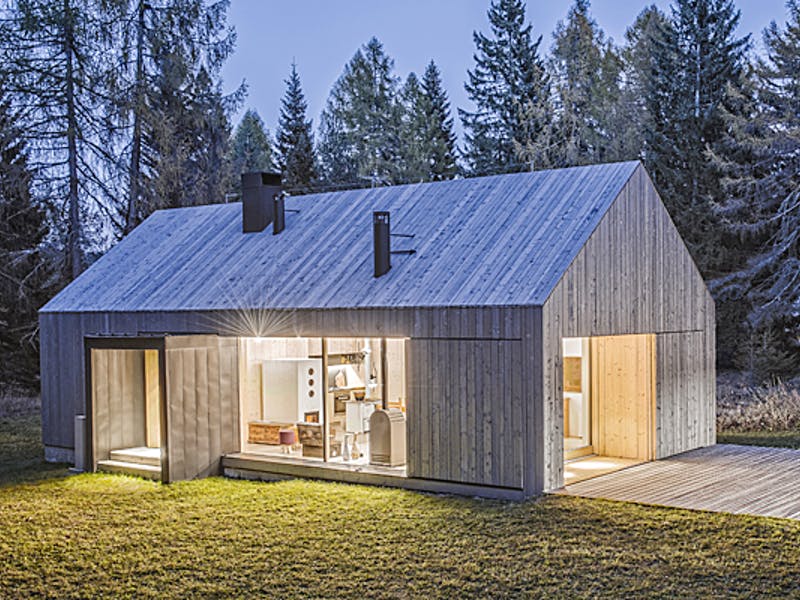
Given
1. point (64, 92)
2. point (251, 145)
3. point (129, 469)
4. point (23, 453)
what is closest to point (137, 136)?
point (64, 92)

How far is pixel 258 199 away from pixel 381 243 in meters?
3.41

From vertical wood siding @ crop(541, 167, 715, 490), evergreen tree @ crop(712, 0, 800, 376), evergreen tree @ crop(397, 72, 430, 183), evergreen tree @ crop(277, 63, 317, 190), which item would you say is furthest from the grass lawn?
evergreen tree @ crop(277, 63, 317, 190)

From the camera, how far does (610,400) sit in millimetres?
12953

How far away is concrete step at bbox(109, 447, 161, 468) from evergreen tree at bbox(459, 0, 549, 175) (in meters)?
16.6

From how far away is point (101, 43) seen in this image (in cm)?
2041

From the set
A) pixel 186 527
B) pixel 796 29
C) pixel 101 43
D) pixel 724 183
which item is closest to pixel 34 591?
pixel 186 527

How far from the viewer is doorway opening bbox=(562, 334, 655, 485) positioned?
41.3 ft

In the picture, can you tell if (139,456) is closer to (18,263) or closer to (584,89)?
(18,263)

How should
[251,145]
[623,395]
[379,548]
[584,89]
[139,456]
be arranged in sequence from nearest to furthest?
[379,548]
[623,395]
[139,456]
[584,89]
[251,145]

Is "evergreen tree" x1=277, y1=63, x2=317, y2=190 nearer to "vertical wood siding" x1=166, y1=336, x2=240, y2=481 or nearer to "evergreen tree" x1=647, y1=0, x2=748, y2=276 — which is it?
"evergreen tree" x1=647, y1=0, x2=748, y2=276

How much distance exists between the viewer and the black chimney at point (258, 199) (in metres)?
14.8

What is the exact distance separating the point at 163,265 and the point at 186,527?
6379mm

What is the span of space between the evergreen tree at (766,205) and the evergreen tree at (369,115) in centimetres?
1150

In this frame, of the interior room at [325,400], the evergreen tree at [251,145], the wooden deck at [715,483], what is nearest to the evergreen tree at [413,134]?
the evergreen tree at [251,145]
